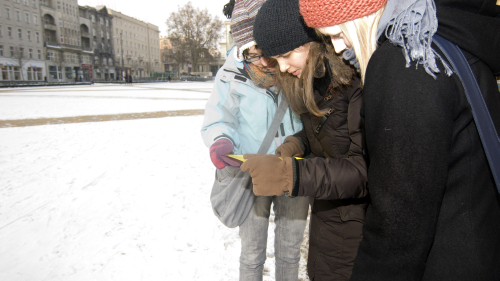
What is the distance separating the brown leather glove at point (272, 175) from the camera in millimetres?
913

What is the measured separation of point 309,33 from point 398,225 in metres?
0.76

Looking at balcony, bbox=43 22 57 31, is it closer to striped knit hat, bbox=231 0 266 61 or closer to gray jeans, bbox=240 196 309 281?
striped knit hat, bbox=231 0 266 61

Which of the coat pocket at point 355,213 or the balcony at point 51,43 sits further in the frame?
the balcony at point 51,43

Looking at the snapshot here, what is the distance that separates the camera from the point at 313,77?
111 cm

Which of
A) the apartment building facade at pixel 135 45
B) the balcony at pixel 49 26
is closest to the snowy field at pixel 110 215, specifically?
the balcony at pixel 49 26

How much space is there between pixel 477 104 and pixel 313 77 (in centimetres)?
58

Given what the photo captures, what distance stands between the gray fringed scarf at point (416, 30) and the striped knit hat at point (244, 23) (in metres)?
0.79

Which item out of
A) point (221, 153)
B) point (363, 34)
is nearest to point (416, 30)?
point (363, 34)

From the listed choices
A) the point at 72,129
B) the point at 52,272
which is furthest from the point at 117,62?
the point at 52,272

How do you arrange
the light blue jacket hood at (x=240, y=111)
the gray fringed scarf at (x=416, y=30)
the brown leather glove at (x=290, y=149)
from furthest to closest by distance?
the light blue jacket hood at (x=240, y=111)
the brown leather glove at (x=290, y=149)
the gray fringed scarf at (x=416, y=30)

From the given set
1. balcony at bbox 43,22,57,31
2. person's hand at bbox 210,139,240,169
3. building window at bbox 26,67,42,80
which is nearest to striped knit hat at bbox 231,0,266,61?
person's hand at bbox 210,139,240,169

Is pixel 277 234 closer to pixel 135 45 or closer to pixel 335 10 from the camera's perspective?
pixel 335 10

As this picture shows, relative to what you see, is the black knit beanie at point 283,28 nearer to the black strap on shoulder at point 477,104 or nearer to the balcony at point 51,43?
the black strap on shoulder at point 477,104

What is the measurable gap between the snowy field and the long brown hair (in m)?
1.21
